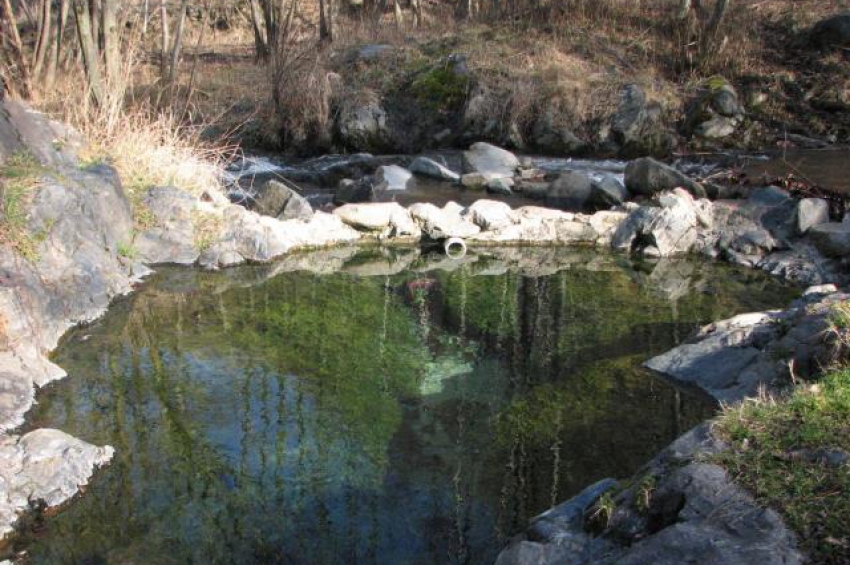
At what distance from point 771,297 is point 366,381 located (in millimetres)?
4734

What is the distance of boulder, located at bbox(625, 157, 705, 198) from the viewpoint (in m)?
11.6

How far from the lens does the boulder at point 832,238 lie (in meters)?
9.19

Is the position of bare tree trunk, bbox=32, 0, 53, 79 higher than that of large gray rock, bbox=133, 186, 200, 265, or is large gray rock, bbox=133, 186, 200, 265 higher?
bare tree trunk, bbox=32, 0, 53, 79

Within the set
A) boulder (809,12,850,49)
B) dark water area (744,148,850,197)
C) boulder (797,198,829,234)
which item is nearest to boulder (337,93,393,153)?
dark water area (744,148,850,197)

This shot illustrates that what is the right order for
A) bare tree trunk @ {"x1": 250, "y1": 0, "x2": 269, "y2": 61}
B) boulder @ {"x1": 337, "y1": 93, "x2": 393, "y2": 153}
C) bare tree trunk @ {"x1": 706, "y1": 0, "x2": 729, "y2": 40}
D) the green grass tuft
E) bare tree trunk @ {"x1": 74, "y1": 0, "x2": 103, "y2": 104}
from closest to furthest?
the green grass tuft < bare tree trunk @ {"x1": 74, "y1": 0, "x2": 103, "y2": 104} < boulder @ {"x1": 337, "y1": 93, "x2": 393, "y2": 153} < bare tree trunk @ {"x1": 250, "y1": 0, "x2": 269, "y2": 61} < bare tree trunk @ {"x1": 706, "y1": 0, "x2": 729, "y2": 40}

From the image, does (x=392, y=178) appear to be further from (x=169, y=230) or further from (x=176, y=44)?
(x=169, y=230)

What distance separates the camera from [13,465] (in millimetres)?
4508

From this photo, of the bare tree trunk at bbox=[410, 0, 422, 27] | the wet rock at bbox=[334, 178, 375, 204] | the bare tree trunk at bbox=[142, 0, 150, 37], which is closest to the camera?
the wet rock at bbox=[334, 178, 375, 204]

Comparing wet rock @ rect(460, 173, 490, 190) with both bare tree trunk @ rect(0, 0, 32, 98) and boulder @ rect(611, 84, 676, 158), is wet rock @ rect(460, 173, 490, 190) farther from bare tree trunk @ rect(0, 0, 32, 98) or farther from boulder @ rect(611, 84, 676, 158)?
bare tree trunk @ rect(0, 0, 32, 98)

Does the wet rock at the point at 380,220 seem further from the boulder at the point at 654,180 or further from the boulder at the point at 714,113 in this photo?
the boulder at the point at 714,113

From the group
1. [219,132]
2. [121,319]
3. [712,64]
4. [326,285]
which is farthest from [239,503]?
[712,64]

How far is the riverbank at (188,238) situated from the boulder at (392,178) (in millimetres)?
1472

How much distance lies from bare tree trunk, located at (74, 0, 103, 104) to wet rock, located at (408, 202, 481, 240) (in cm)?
397

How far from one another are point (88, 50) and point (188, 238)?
2.70 m
